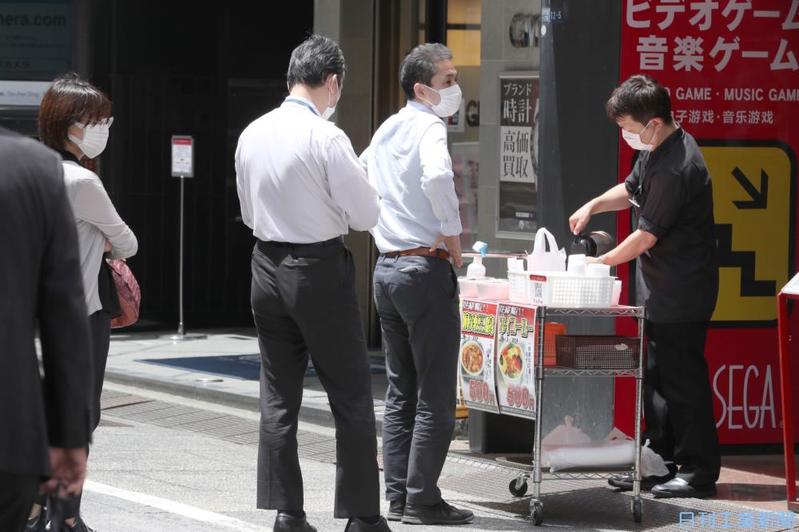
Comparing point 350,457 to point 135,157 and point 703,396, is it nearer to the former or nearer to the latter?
point 703,396

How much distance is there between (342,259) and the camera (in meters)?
5.72

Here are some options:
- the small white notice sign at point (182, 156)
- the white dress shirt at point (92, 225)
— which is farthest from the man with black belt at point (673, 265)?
the small white notice sign at point (182, 156)

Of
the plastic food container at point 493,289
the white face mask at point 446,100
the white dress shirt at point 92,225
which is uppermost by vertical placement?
the white face mask at point 446,100

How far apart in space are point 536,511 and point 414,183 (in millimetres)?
1537

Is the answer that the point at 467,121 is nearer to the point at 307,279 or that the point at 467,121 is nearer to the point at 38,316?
the point at 307,279

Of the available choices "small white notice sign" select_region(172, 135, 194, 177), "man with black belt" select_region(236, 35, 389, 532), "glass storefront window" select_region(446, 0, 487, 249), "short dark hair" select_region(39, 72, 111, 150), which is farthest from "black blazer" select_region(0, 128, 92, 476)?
"small white notice sign" select_region(172, 135, 194, 177)

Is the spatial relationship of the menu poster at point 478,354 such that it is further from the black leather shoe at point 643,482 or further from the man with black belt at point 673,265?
Result: the black leather shoe at point 643,482

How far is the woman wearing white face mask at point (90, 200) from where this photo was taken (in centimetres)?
544

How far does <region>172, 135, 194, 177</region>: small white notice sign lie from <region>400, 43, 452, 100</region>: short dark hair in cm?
759

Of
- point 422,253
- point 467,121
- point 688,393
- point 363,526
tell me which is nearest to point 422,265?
point 422,253

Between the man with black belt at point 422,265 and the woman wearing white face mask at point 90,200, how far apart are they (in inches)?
50.1

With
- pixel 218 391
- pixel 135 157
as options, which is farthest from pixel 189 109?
pixel 218 391

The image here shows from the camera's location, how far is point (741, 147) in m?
7.79

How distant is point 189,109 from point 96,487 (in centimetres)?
813
